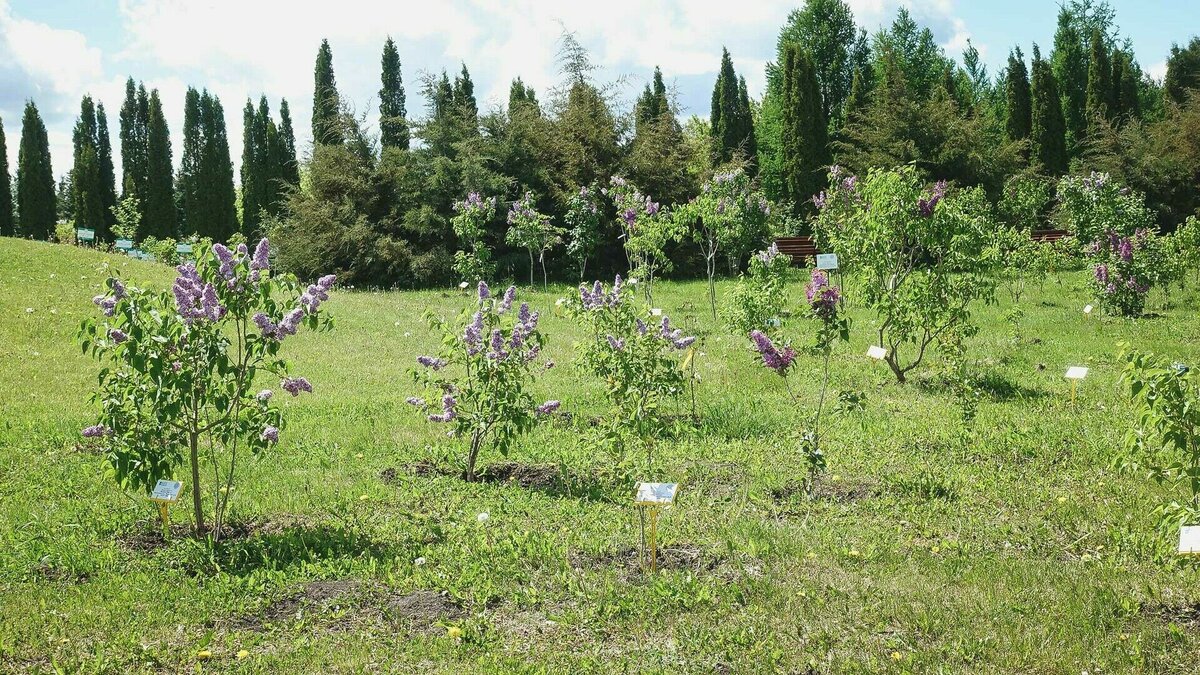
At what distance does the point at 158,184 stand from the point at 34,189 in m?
4.17

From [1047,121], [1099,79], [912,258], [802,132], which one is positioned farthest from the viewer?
[1099,79]

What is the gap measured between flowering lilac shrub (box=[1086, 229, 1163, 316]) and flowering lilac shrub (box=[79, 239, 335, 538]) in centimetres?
1178

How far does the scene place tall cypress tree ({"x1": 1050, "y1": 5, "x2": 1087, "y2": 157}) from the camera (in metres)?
34.5

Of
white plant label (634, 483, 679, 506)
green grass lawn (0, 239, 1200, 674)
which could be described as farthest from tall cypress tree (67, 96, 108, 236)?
white plant label (634, 483, 679, 506)

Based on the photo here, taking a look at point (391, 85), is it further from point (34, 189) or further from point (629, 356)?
point (629, 356)

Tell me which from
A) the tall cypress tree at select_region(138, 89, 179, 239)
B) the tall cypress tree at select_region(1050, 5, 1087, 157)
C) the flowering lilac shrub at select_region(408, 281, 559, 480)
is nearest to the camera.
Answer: the flowering lilac shrub at select_region(408, 281, 559, 480)

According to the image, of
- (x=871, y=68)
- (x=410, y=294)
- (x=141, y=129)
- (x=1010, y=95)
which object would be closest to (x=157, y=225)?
(x=141, y=129)

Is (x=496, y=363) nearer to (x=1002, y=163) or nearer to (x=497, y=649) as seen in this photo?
(x=497, y=649)

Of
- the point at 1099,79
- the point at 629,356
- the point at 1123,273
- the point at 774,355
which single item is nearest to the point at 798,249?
the point at 1123,273

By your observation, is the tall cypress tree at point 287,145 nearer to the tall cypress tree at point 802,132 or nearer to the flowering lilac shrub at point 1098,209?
the tall cypress tree at point 802,132

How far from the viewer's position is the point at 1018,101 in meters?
32.6

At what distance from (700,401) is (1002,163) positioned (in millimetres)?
21029

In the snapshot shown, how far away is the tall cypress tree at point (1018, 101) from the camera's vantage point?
106 feet

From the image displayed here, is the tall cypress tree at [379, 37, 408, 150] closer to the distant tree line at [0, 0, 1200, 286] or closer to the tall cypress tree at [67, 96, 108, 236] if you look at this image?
the distant tree line at [0, 0, 1200, 286]
